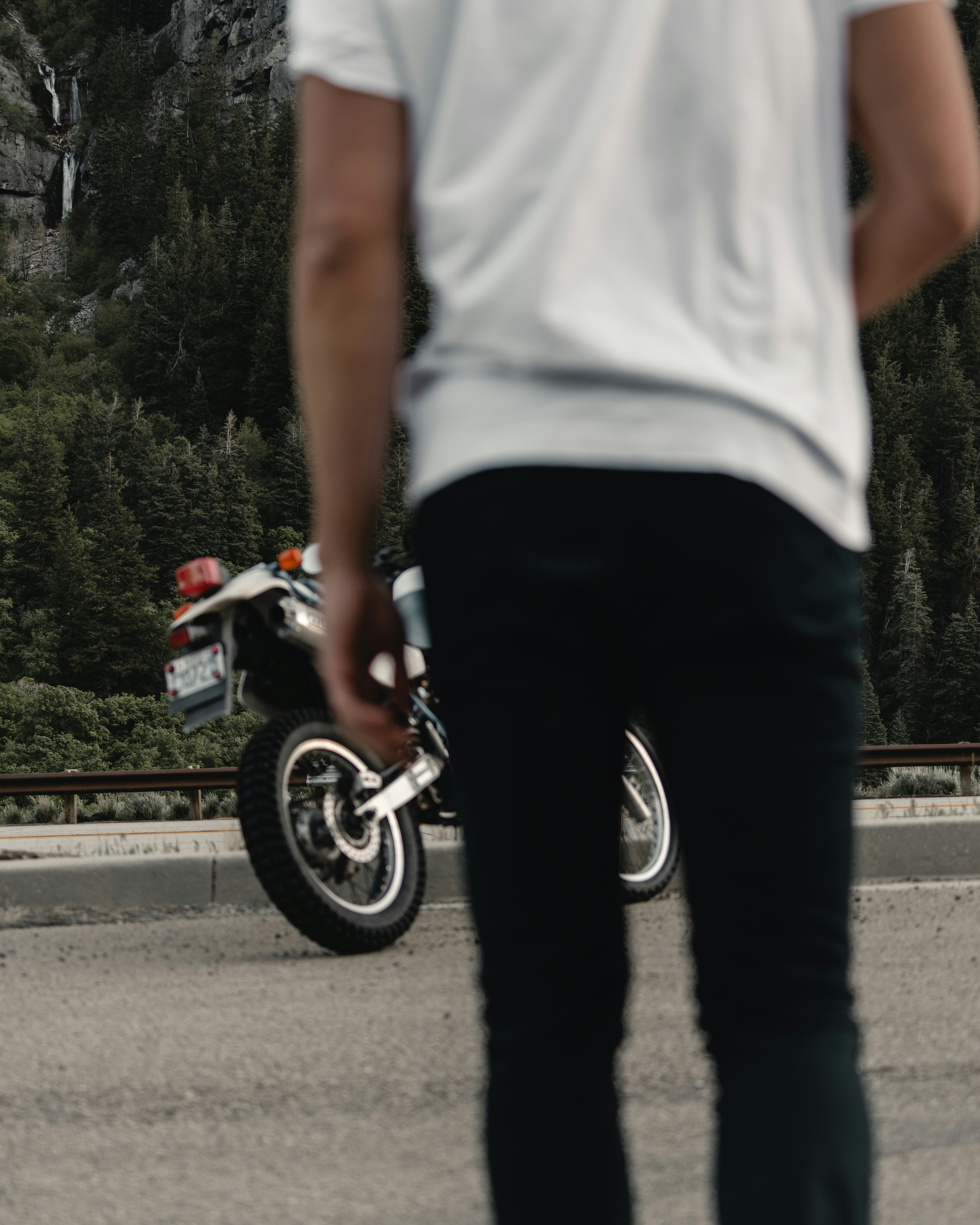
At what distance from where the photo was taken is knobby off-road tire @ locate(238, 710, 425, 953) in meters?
3.98

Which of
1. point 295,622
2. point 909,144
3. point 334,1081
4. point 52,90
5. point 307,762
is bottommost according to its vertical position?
point 334,1081

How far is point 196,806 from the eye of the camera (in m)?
13.5

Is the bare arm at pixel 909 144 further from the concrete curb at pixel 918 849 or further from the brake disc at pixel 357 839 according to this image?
the concrete curb at pixel 918 849

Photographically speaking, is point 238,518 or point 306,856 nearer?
point 306,856

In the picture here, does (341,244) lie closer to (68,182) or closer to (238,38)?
(68,182)

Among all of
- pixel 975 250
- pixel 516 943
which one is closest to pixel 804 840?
pixel 516 943

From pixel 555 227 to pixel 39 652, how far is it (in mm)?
62715

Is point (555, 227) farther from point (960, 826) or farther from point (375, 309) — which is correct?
point (960, 826)

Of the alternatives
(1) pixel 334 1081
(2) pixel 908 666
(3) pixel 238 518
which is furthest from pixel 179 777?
(3) pixel 238 518

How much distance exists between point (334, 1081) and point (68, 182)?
406ft

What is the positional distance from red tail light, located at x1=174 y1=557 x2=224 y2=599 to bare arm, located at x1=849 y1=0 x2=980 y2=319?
3.22 meters

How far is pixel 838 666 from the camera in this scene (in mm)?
1112

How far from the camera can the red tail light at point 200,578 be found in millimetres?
4316

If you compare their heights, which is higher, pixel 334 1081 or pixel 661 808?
pixel 661 808
